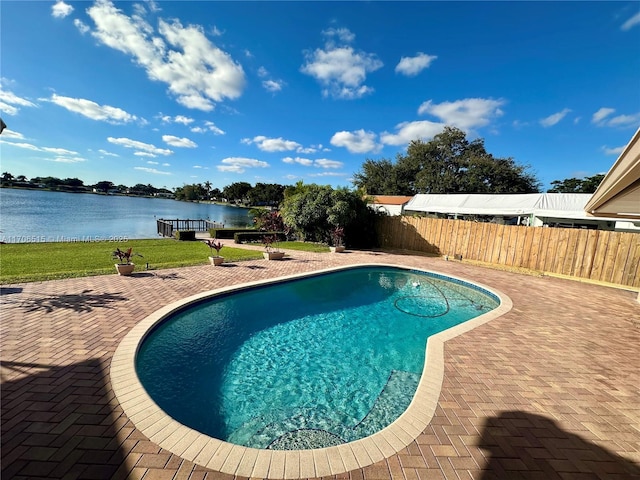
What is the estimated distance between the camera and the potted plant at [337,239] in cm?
1405

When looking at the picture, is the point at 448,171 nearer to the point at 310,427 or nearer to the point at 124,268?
the point at 124,268

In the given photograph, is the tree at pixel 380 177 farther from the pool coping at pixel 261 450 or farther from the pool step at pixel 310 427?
the pool coping at pixel 261 450

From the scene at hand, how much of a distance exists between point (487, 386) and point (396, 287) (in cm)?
592

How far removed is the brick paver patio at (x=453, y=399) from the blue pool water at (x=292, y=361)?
2.54 ft

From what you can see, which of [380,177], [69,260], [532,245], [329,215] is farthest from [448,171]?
[69,260]

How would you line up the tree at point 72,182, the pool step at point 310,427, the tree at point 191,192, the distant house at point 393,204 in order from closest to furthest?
the pool step at point 310,427
the distant house at point 393,204
the tree at point 72,182
the tree at point 191,192

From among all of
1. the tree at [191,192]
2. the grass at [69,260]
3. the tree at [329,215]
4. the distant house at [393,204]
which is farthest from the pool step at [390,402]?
the tree at [191,192]

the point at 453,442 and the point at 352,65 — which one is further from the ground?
the point at 352,65

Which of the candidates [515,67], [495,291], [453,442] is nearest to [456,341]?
[453,442]

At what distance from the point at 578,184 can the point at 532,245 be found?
156 feet

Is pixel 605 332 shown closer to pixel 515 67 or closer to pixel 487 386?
pixel 487 386

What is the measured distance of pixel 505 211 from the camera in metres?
13.7

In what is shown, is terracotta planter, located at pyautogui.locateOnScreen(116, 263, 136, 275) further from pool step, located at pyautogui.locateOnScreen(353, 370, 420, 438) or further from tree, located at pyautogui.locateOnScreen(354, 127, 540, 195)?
tree, located at pyautogui.locateOnScreen(354, 127, 540, 195)

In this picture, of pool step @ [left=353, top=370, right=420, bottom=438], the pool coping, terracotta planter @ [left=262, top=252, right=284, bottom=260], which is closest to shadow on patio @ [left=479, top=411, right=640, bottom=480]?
the pool coping
